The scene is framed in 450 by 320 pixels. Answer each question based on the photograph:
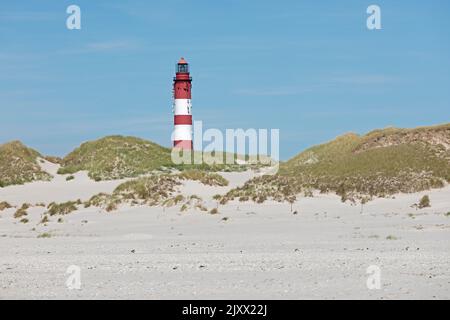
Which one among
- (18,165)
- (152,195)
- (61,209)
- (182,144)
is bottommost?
(61,209)

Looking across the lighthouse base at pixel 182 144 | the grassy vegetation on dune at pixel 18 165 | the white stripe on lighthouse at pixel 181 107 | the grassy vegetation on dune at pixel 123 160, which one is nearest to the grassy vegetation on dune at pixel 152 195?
the grassy vegetation on dune at pixel 123 160

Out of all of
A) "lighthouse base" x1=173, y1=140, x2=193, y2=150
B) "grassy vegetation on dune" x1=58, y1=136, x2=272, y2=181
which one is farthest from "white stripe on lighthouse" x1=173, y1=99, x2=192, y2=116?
"grassy vegetation on dune" x1=58, y1=136, x2=272, y2=181

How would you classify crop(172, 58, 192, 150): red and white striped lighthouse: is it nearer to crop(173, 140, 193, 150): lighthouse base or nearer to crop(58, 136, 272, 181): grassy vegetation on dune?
crop(173, 140, 193, 150): lighthouse base

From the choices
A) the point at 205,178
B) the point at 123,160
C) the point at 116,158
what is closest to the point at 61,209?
the point at 205,178

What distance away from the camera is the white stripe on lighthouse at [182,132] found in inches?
2110

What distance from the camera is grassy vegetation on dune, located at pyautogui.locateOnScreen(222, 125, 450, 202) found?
1297 inches

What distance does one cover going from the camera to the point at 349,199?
3116cm

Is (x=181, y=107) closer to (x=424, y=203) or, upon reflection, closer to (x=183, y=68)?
(x=183, y=68)

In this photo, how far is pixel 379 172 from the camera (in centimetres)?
3547

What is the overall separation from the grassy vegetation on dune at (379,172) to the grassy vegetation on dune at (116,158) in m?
12.4

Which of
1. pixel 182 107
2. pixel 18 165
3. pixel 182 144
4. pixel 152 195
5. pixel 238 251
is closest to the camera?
pixel 238 251

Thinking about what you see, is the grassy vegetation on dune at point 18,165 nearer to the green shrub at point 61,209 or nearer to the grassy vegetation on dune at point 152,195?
the grassy vegetation on dune at point 152,195

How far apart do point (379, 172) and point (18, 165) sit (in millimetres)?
25049

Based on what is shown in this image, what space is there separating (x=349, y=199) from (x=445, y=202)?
4.00 meters
